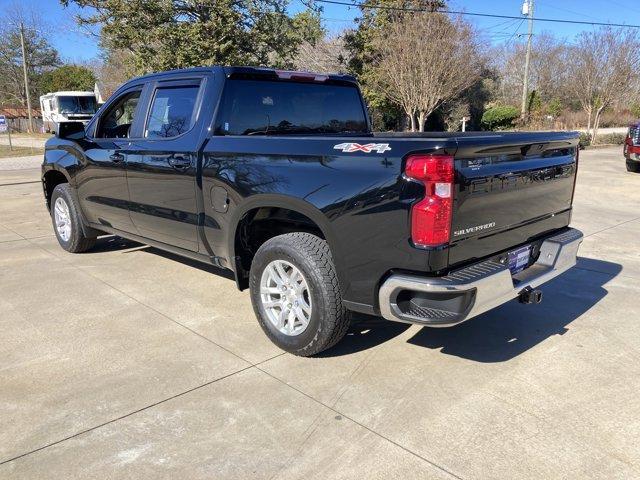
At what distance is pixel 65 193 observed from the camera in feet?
20.3

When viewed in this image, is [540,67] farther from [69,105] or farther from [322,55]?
[69,105]

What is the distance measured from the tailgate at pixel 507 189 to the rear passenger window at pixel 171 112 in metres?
2.33

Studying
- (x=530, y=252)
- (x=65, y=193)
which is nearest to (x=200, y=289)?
(x=65, y=193)

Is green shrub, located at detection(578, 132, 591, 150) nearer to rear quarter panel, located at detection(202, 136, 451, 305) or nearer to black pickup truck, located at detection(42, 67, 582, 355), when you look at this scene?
black pickup truck, located at detection(42, 67, 582, 355)

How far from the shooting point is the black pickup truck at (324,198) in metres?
2.97

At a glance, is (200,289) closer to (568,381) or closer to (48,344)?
(48,344)

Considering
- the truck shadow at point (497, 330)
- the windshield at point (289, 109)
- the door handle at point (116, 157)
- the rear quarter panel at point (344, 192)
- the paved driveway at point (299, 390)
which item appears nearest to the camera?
the paved driveway at point (299, 390)

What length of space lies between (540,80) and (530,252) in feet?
153

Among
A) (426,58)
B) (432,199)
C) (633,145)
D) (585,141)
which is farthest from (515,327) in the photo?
(585,141)

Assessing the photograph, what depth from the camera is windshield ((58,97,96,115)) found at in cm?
3384

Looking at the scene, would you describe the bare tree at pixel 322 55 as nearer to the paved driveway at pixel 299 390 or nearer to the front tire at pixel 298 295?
the paved driveway at pixel 299 390

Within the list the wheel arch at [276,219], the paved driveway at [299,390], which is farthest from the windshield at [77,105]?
the wheel arch at [276,219]

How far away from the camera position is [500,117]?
1156 inches

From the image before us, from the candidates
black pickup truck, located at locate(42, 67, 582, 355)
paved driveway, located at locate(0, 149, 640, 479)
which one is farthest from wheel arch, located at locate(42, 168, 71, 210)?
paved driveway, located at locate(0, 149, 640, 479)
